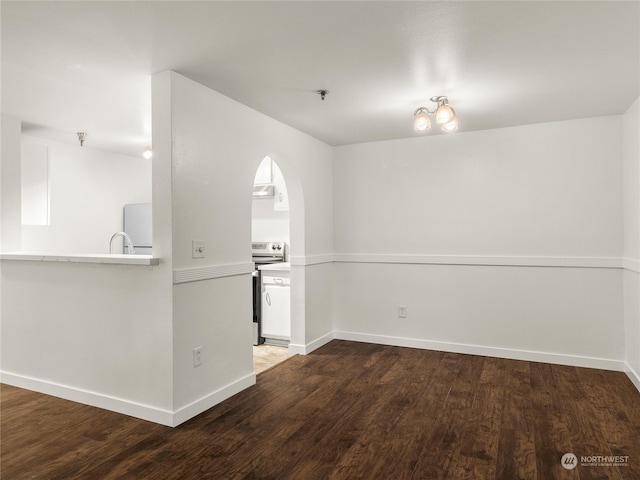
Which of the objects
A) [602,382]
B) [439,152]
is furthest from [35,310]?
[602,382]

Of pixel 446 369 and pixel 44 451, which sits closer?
pixel 44 451

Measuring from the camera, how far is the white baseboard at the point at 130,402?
100 inches

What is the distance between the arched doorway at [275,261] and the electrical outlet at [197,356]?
3.03ft

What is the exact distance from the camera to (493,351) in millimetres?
3879

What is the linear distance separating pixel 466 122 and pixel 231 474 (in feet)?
10.6

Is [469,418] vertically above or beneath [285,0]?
beneath

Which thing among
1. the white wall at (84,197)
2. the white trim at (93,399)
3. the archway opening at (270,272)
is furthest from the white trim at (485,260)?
the white wall at (84,197)

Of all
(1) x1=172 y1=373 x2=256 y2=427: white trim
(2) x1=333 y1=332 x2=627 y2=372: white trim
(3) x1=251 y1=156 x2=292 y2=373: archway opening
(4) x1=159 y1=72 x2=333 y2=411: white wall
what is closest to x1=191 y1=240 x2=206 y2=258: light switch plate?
(4) x1=159 y1=72 x2=333 y2=411: white wall

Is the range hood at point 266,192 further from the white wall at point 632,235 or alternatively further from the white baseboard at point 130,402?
→ the white wall at point 632,235

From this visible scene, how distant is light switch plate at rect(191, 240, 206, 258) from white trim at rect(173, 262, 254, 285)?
86 mm

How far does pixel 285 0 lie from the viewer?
175cm

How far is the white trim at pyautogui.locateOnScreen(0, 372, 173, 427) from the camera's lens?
101 inches

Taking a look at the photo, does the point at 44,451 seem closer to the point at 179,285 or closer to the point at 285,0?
the point at 179,285

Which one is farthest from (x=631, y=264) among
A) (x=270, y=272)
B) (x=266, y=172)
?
(x=266, y=172)
